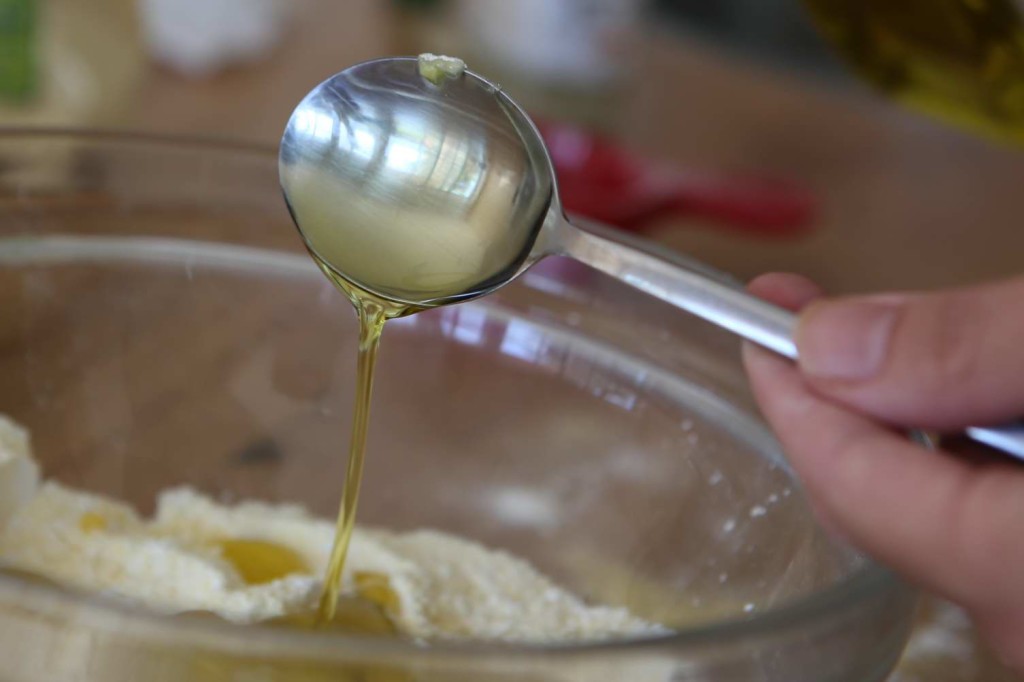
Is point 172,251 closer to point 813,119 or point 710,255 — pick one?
point 710,255

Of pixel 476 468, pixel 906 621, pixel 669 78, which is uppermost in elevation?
pixel 906 621

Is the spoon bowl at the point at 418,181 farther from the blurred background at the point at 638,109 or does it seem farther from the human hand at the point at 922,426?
the blurred background at the point at 638,109

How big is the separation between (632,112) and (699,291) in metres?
1.02

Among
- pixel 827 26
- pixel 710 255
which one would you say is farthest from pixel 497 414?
pixel 710 255

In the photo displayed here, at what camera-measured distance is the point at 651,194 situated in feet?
3.22

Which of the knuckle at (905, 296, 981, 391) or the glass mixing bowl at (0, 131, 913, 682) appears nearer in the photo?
the knuckle at (905, 296, 981, 391)

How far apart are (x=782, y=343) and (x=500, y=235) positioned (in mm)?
106

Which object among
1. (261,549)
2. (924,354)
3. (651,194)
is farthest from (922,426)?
(651,194)

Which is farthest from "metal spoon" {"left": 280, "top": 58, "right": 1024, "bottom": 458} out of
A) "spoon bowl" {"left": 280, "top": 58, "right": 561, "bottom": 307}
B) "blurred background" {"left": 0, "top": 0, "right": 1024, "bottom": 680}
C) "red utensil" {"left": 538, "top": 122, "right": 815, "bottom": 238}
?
"red utensil" {"left": 538, "top": 122, "right": 815, "bottom": 238}

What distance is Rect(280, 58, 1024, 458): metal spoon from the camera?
44cm

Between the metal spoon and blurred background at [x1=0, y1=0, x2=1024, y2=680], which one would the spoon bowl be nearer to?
the metal spoon

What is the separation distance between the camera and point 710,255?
105 centimetres

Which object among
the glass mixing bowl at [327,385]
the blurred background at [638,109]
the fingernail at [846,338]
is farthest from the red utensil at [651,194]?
the fingernail at [846,338]

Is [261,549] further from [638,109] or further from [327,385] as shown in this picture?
[638,109]
